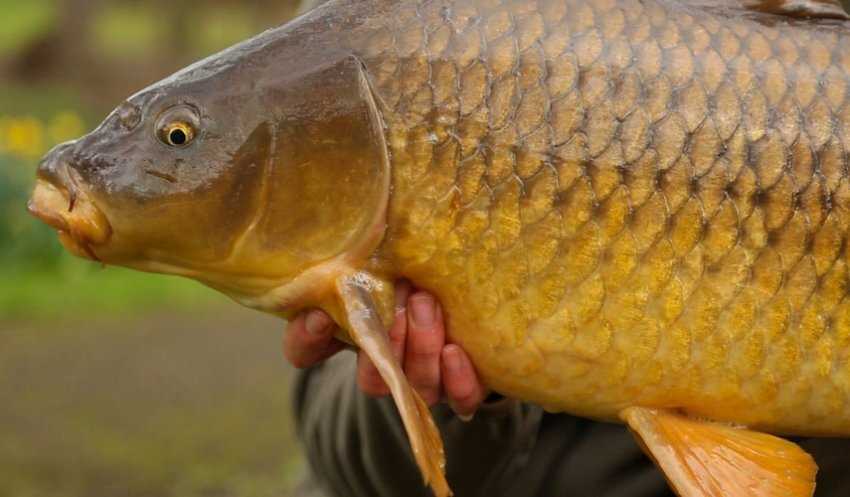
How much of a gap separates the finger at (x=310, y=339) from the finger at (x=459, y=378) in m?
0.15

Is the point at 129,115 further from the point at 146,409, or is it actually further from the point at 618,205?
the point at 146,409

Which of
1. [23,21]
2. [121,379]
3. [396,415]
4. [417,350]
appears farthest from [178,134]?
[23,21]

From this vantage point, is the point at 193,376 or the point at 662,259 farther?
the point at 193,376

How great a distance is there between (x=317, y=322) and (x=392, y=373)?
0.64ft

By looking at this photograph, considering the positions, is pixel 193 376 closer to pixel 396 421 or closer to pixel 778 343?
pixel 396 421

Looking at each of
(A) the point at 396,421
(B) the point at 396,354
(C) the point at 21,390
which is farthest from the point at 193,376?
(B) the point at 396,354

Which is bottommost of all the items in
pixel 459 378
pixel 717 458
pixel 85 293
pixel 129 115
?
pixel 85 293

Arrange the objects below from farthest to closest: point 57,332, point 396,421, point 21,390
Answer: point 57,332 → point 21,390 → point 396,421

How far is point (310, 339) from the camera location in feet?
5.42

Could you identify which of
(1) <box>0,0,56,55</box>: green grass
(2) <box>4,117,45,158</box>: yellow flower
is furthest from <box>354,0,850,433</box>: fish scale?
(1) <box>0,0,56,55</box>: green grass

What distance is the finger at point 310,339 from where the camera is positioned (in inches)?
63.4

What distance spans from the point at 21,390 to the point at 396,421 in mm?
2372

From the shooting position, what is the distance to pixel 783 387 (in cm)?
157

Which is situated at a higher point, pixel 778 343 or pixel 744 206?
pixel 744 206
